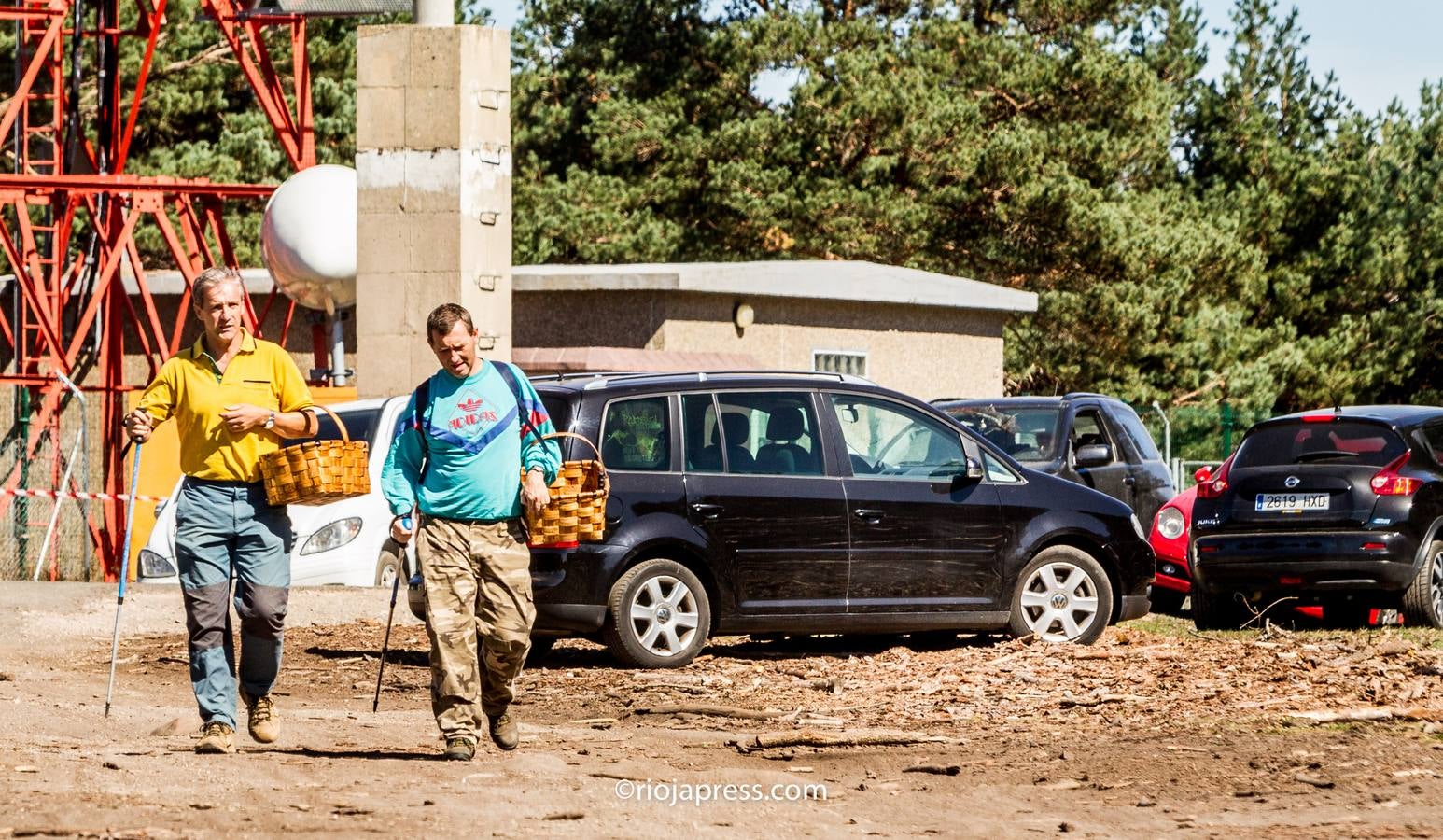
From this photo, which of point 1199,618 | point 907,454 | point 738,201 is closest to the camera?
point 907,454

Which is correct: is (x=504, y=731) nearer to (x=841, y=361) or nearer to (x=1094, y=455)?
(x=1094, y=455)

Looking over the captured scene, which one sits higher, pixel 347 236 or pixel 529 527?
pixel 347 236

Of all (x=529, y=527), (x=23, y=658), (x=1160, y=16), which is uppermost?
(x=1160, y=16)

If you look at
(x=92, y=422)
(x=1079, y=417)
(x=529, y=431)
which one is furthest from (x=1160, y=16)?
(x=529, y=431)

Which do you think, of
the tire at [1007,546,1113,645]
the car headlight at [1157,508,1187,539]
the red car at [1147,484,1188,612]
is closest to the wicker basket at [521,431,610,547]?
the tire at [1007,546,1113,645]

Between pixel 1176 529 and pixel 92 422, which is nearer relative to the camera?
pixel 1176 529

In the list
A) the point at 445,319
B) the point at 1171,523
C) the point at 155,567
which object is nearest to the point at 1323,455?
the point at 1171,523

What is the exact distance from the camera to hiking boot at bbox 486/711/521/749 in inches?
347

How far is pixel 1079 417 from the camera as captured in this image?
19.1 metres

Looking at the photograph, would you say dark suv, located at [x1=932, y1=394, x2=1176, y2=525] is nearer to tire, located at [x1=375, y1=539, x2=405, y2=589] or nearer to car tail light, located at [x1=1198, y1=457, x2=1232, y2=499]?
car tail light, located at [x1=1198, y1=457, x2=1232, y2=499]

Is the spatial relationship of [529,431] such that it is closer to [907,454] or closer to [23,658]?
[907,454]

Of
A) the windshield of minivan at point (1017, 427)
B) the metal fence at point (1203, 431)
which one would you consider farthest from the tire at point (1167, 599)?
the metal fence at point (1203, 431)

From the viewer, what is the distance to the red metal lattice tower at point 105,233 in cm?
2642

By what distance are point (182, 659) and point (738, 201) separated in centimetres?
3061
